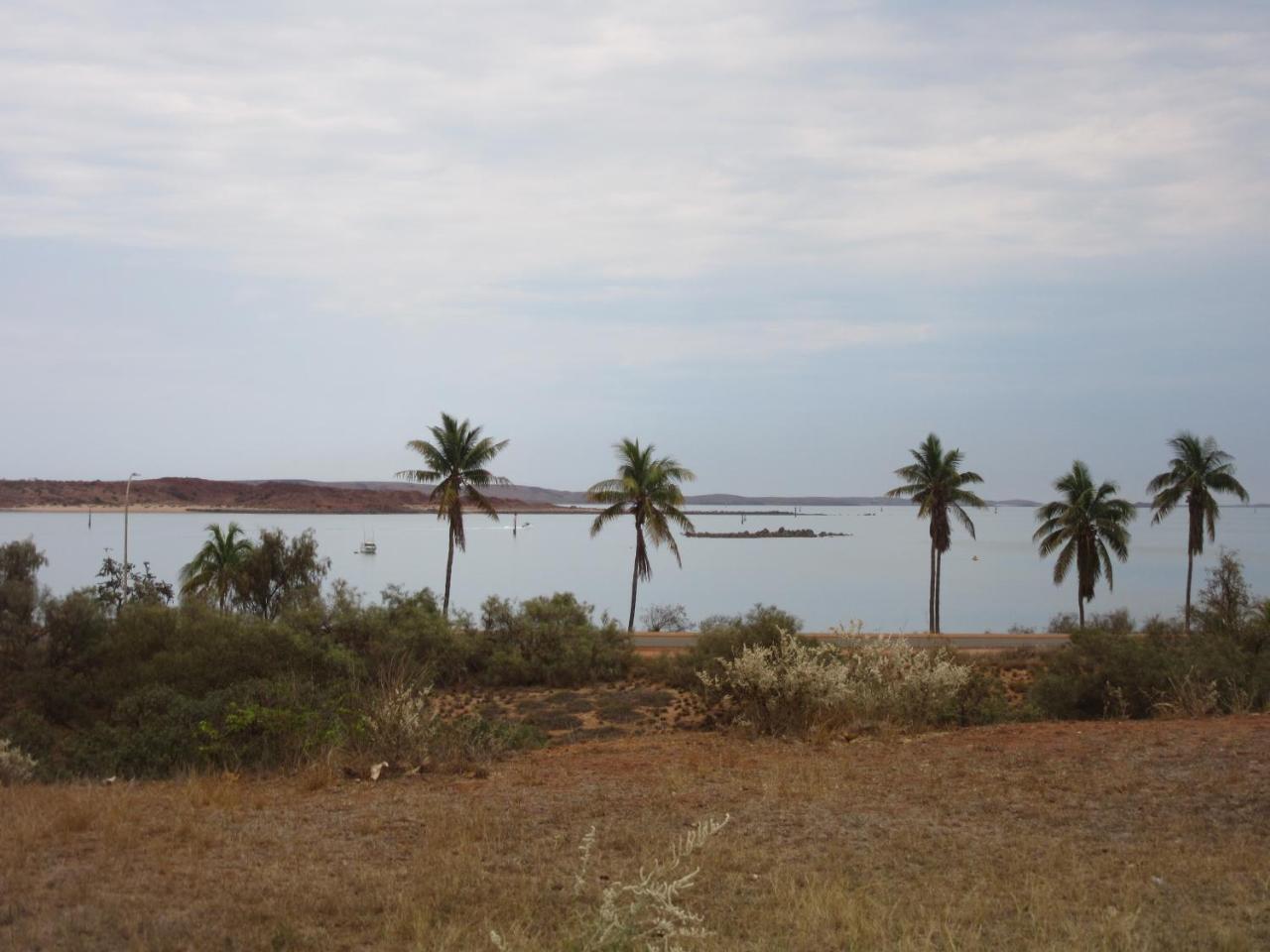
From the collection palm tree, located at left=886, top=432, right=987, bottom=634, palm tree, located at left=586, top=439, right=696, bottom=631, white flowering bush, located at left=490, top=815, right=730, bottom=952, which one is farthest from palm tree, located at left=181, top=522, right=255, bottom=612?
white flowering bush, located at left=490, top=815, right=730, bottom=952

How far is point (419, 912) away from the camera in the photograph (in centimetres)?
590

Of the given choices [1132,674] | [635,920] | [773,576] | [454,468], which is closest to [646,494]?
[454,468]

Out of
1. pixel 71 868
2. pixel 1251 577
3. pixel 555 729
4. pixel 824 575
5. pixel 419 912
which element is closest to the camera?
pixel 419 912

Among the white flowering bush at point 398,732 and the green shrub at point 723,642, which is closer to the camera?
Answer: the white flowering bush at point 398,732

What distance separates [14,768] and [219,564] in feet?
127

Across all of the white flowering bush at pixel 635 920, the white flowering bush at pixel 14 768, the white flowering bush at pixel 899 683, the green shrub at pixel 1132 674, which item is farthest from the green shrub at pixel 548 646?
the white flowering bush at pixel 635 920

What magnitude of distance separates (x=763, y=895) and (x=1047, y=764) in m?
5.25

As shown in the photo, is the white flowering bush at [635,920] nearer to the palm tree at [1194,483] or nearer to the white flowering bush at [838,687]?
the white flowering bush at [838,687]

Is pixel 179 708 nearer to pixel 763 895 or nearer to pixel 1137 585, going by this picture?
pixel 763 895

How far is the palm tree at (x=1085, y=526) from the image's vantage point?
51844mm

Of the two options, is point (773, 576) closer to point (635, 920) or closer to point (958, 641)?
point (958, 641)

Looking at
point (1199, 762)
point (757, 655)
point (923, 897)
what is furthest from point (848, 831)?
point (757, 655)

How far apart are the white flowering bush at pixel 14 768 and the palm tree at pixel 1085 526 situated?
4705cm

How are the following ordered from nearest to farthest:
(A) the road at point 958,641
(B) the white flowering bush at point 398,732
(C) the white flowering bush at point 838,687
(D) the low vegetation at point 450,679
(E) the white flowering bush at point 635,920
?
(E) the white flowering bush at point 635,920
(B) the white flowering bush at point 398,732
(D) the low vegetation at point 450,679
(C) the white flowering bush at point 838,687
(A) the road at point 958,641
